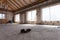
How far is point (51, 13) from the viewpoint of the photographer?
32.2 ft

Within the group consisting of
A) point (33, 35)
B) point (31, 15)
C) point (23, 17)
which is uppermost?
point (31, 15)

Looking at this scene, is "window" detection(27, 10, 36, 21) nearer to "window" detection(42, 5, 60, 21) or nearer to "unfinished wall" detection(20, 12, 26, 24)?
"unfinished wall" detection(20, 12, 26, 24)

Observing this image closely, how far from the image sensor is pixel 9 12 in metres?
16.2

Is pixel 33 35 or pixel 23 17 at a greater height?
pixel 23 17

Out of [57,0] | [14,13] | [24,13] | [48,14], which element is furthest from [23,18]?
[57,0]

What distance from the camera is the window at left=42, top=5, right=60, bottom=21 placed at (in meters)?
9.15

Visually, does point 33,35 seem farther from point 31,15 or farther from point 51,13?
point 31,15

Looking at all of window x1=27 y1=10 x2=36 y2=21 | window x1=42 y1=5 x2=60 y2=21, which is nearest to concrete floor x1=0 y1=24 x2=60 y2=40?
window x1=42 y1=5 x2=60 y2=21

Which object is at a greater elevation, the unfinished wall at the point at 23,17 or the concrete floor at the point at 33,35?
the unfinished wall at the point at 23,17

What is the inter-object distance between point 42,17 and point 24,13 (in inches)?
159

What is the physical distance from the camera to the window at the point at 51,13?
915 centimetres

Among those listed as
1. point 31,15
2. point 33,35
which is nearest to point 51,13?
point 31,15

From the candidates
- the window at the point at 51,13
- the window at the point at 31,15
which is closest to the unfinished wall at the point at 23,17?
the window at the point at 31,15

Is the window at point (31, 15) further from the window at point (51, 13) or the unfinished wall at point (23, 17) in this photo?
the window at point (51, 13)
